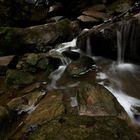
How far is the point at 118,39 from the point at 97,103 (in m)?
4.18

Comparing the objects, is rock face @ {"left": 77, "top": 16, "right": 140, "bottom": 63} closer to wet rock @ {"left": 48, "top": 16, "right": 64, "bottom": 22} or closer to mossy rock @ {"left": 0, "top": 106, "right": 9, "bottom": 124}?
wet rock @ {"left": 48, "top": 16, "right": 64, "bottom": 22}

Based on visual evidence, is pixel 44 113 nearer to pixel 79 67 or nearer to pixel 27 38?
pixel 79 67

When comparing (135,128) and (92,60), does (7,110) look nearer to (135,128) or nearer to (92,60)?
(135,128)

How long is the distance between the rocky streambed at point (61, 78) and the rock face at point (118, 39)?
36 mm

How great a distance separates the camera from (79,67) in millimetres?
8883

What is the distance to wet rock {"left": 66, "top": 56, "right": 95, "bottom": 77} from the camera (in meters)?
8.77

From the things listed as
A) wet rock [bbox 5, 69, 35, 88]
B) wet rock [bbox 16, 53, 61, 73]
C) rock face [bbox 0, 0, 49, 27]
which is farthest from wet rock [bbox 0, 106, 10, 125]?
rock face [bbox 0, 0, 49, 27]

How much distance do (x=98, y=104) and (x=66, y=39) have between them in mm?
6603

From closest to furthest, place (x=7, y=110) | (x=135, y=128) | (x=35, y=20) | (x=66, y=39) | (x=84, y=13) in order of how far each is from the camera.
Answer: (x=135, y=128) → (x=7, y=110) → (x=66, y=39) → (x=84, y=13) → (x=35, y=20)

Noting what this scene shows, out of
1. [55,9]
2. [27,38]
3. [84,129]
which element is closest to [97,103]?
[84,129]

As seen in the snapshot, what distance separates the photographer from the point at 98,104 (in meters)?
5.83

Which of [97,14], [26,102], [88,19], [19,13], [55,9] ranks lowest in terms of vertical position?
[26,102]

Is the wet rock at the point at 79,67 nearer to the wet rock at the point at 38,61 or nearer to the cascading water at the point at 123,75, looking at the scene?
the cascading water at the point at 123,75

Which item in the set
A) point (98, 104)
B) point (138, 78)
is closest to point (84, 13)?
point (138, 78)
